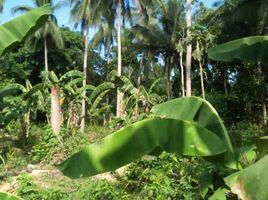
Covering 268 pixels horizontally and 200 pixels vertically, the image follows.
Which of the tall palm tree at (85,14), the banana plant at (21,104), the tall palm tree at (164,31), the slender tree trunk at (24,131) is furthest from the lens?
the tall palm tree at (164,31)

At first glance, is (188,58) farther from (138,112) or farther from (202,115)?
(202,115)

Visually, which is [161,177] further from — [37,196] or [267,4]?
[267,4]

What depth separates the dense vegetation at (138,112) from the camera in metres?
4.23

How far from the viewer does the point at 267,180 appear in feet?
11.5

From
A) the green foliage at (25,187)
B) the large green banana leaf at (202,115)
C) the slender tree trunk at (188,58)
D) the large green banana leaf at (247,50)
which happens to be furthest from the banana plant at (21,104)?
the large green banana leaf at (202,115)

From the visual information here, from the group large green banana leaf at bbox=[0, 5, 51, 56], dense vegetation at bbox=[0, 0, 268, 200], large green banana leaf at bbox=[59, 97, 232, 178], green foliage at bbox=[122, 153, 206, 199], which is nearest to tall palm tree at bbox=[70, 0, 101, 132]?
dense vegetation at bbox=[0, 0, 268, 200]

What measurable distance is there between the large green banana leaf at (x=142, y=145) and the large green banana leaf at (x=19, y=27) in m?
2.18

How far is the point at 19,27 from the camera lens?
5.92m

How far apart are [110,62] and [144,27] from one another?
7065 millimetres

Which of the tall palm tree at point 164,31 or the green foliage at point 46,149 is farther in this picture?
the tall palm tree at point 164,31

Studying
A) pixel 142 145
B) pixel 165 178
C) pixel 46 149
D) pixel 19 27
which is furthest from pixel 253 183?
pixel 46 149

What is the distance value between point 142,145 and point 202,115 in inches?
30.0

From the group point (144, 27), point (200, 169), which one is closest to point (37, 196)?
point (200, 169)

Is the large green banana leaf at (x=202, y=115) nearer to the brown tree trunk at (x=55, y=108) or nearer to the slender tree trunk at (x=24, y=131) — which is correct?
the brown tree trunk at (x=55, y=108)
